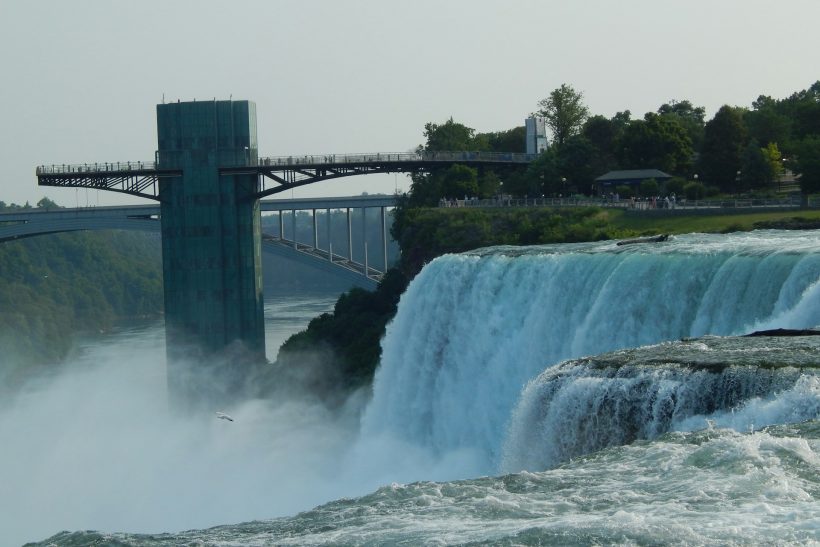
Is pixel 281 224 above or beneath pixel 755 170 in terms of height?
beneath

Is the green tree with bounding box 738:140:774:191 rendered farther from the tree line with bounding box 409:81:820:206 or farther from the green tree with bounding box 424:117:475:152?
the green tree with bounding box 424:117:475:152

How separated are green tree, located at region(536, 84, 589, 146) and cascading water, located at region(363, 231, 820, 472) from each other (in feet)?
94.0

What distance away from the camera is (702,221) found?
128 feet

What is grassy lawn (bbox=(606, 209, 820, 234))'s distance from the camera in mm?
35938

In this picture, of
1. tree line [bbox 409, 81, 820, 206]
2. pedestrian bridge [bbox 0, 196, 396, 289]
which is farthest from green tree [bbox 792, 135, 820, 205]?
pedestrian bridge [bbox 0, 196, 396, 289]

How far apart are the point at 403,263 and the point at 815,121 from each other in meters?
16.2

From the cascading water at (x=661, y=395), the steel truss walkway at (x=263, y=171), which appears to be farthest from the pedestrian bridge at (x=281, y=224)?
the cascading water at (x=661, y=395)

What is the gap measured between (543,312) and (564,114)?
35019 millimetres

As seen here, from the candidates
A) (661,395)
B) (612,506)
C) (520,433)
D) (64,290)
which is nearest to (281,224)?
(520,433)

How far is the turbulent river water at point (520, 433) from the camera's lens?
14914 mm

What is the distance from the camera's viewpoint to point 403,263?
48.0 m

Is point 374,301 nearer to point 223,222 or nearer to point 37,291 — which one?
point 223,222

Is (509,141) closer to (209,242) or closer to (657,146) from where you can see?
(657,146)

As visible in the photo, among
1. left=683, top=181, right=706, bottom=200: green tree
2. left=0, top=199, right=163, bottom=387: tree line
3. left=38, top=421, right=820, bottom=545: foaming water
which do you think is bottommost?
left=0, top=199, right=163, bottom=387: tree line
